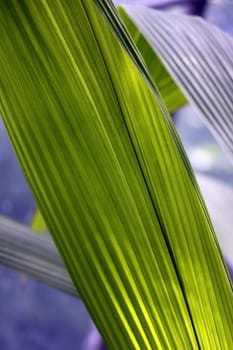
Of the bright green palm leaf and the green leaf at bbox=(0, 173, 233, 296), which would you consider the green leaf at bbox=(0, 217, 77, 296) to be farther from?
the bright green palm leaf

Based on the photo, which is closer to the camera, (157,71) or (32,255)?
(32,255)

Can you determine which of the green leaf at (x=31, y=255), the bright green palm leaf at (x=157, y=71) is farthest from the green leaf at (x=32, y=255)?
the bright green palm leaf at (x=157, y=71)

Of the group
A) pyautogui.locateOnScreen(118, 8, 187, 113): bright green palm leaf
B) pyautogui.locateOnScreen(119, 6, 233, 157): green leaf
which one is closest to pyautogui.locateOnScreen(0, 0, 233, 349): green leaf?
pyautogui.locateOnScreen(119, 6, 233, 157): green leaf

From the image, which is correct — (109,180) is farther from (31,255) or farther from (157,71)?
(157,71)

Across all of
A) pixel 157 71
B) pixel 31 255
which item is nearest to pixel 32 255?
pixel 31 255

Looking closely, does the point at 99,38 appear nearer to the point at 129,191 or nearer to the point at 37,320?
the point at 129,191
